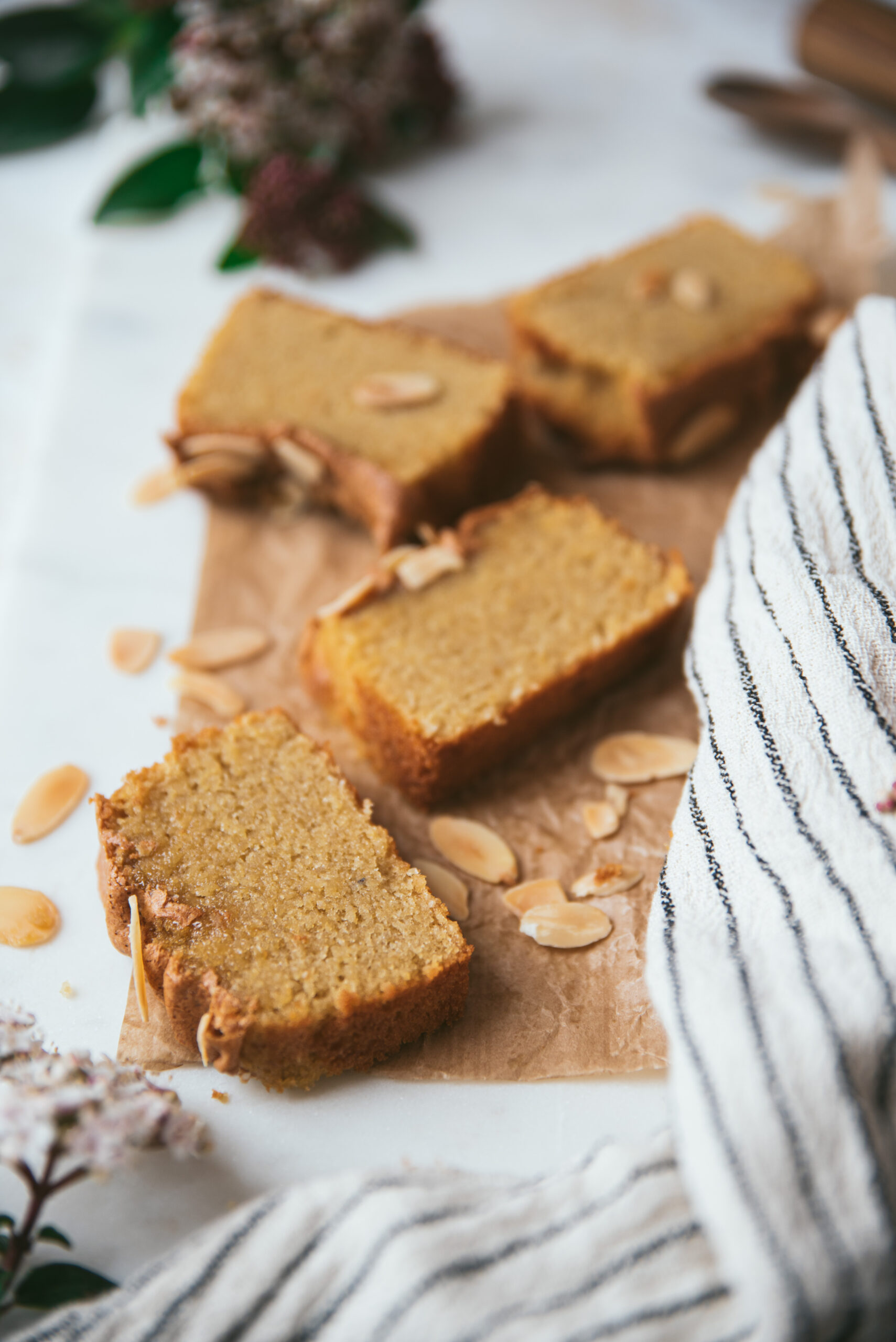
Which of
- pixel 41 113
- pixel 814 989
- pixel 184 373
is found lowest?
pixel 814 989

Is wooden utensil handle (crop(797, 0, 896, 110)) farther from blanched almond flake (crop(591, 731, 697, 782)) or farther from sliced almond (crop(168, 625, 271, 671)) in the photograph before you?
sliced almond (crop(168, 625, 271, 671))

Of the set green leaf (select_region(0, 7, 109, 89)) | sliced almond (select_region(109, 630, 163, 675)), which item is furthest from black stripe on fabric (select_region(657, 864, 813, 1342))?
green leaf (select_region(0, 7, 109, 89))

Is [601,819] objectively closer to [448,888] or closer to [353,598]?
[448,888]

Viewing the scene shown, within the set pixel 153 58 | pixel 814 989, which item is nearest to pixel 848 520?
pixel 814 989

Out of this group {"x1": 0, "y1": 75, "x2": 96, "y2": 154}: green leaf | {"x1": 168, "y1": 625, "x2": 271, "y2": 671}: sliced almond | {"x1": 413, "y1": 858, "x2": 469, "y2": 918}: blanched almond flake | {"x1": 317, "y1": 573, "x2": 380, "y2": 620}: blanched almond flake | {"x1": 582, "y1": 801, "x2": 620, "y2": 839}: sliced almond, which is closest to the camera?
{"x1": 413, "y1": 858, "x2": 469, "y2": 918}: blanched almond flake

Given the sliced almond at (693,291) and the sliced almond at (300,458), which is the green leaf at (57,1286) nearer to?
the sliced almond at (300,458)
